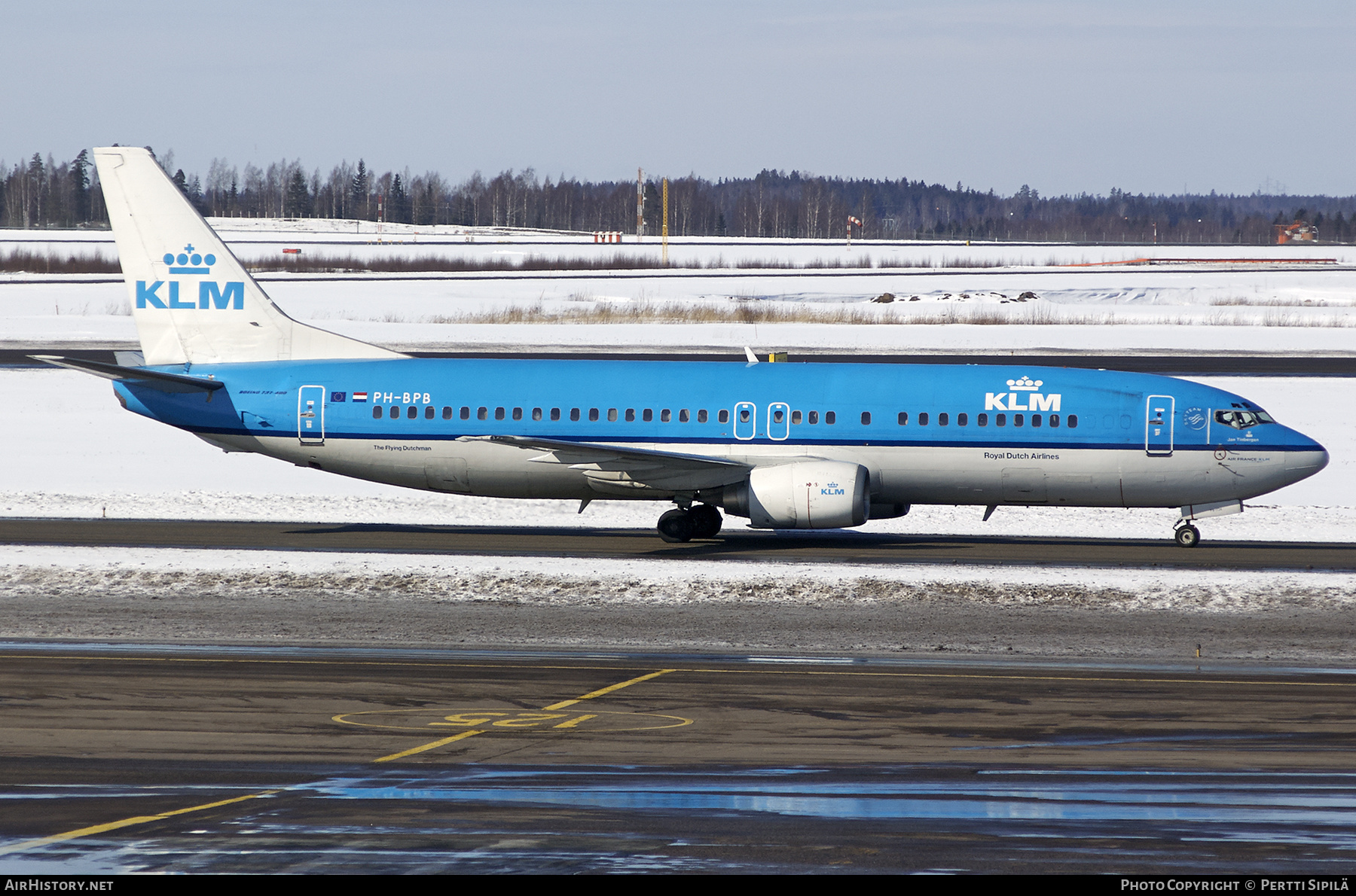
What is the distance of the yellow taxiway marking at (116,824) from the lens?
12.1 m

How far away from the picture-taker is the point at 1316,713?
17.3 meters

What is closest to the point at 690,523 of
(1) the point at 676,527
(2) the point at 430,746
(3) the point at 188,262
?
(1) the point at 676,527

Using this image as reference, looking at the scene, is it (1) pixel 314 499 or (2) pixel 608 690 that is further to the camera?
(1) pixel 314 499

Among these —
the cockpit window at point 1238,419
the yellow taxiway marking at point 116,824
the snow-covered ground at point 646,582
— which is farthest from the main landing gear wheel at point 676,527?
the yellow taxiway marking at point 116,824

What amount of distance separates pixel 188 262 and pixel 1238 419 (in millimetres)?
23978

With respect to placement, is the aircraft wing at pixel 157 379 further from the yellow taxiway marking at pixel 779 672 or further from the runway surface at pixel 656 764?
the yellow taxiway marking at pixel 779 672

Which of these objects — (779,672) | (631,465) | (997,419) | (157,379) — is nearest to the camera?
(779,672)

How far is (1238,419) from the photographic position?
1211 inches

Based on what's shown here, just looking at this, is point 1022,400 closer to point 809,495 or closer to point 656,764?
point 809,495

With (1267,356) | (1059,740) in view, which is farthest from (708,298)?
(1059,740)

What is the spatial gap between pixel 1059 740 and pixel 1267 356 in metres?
51.7

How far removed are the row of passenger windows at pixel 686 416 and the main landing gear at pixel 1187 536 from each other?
3321 millimetres

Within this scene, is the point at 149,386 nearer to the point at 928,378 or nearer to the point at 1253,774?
the point at 928,378

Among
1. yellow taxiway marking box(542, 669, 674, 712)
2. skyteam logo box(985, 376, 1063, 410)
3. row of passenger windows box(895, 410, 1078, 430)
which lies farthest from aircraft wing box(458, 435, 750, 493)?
yellow taxiway marking box(542, 669, 674, 712)
